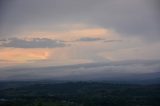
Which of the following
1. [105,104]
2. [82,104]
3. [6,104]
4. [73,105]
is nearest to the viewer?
[6,104]

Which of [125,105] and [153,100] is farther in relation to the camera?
[153,100]

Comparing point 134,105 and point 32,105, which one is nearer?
point 32,105

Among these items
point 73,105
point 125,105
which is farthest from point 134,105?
point 73,105

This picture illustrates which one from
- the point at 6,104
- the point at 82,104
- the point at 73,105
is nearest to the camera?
the point at 6,104

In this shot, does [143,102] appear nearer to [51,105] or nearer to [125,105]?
[125,105]

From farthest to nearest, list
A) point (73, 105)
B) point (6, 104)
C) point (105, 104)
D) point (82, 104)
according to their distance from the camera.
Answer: point (105, 104), point (82, 104), point (73, 105), point (6, 104)

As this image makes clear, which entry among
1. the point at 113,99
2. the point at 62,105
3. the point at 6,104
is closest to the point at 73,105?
the point at 62,105

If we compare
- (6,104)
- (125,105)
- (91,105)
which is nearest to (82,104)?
(91,105)

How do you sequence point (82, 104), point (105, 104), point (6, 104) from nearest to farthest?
1. point (6, 104)
2. point (82, 104)
3. point (105, 104)

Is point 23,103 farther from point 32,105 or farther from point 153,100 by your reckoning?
point 153,100
